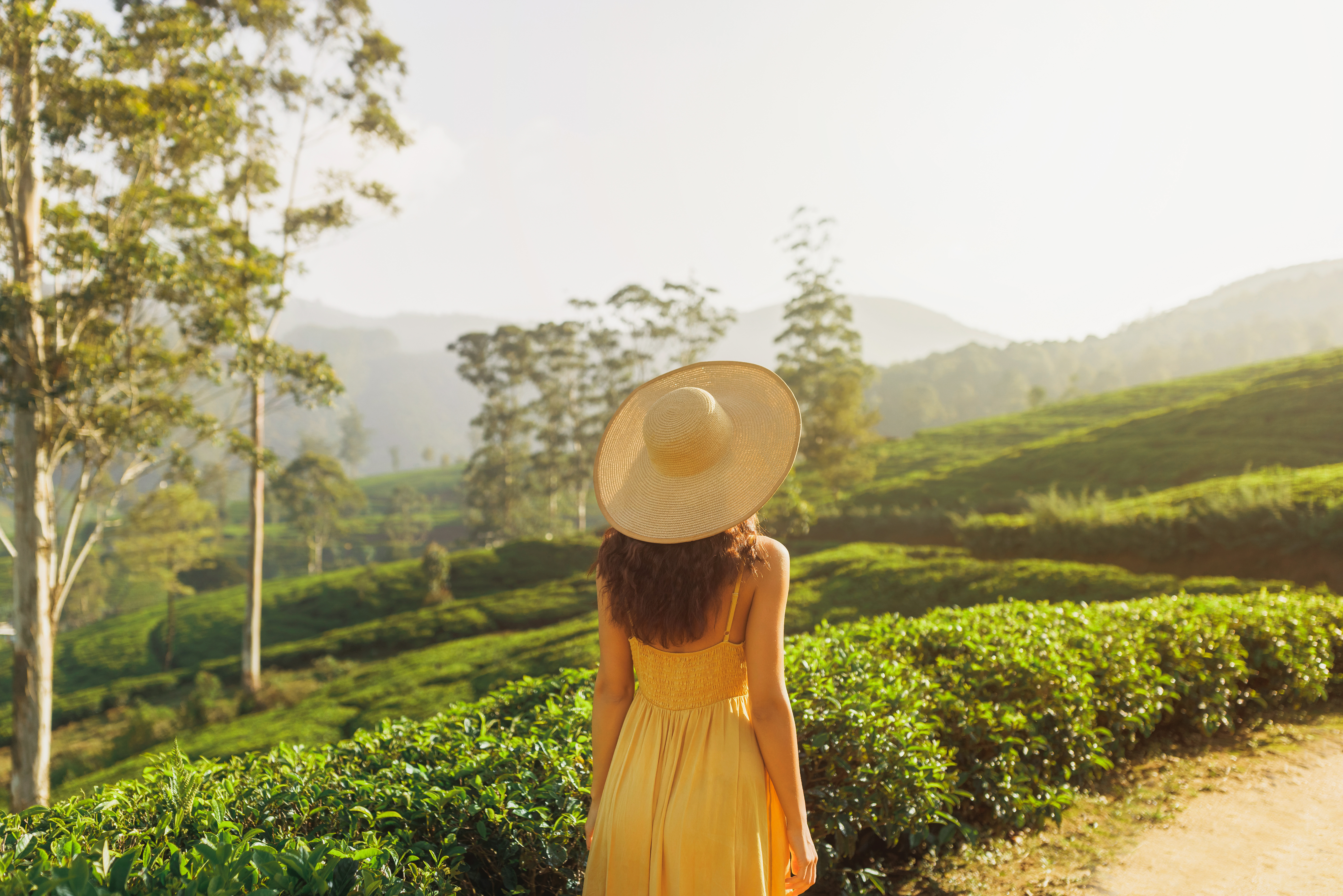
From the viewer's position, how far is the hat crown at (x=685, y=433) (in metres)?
1.72

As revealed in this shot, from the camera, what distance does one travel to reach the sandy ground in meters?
2.98

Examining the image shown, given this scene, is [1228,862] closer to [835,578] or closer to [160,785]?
[160,785]

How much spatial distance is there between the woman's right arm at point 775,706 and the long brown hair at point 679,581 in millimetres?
68

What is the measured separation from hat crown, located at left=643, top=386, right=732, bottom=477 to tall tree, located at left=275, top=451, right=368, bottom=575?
35290mm

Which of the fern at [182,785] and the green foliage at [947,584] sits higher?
the fern at [182,785]

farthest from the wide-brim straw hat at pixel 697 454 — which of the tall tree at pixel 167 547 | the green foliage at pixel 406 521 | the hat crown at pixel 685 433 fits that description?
the green foliage at pixel 406 521

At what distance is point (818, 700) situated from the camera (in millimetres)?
2947

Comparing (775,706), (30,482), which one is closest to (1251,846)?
(775,706)

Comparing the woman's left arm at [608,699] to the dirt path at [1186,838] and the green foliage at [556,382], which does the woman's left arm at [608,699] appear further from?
the green foliage at [556,382]

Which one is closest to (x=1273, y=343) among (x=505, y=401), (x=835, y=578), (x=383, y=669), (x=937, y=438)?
(x=937, y=438)

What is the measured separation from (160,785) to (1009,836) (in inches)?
142

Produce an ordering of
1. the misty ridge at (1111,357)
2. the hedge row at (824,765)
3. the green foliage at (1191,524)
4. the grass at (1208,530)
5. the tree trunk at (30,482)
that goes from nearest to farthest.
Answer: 1. the hedge row at (824,765)
2. the tree trunk at (30,482)
3. the grass at (1208,530)
4. the green foliage at (1191,524)
5. the misty ridge at (1111,357)

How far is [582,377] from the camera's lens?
3803cm

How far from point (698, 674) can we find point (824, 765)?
1.38 metres
